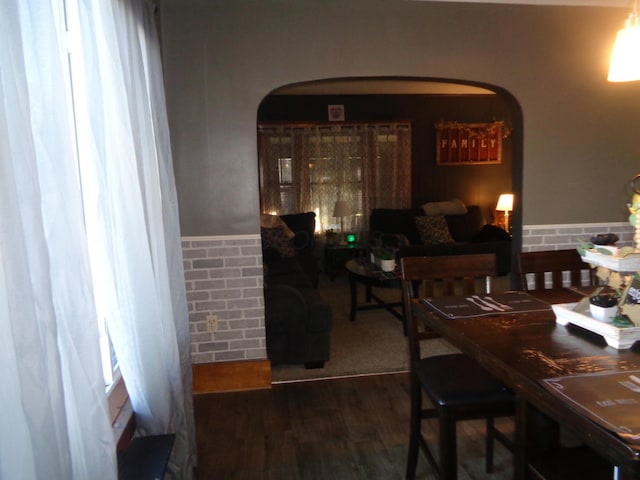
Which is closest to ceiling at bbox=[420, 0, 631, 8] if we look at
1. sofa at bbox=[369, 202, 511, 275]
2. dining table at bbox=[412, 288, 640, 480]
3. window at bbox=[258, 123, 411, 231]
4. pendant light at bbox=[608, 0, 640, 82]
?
pendant light at bbox=[608, 0, 640, 82]

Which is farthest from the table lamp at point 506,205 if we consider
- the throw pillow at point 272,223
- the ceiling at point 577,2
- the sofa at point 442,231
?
the ceiling at point 577,2

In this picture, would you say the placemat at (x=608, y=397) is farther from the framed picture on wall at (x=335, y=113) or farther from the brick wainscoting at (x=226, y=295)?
the framed picture on wall at (x=335, y=113)

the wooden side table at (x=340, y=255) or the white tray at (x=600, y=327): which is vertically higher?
the white tray at (x=600, y=327)

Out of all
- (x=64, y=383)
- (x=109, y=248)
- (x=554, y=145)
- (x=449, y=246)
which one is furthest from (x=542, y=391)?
(x=449, y=246)

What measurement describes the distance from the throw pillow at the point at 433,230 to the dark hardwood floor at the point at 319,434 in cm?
320

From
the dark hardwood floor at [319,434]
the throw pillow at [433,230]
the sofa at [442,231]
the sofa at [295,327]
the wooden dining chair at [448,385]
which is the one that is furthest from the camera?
the throw pillow at [433,230]

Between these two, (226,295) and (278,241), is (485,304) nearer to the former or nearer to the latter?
(226,295)

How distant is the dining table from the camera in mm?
955

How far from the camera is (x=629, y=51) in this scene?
1767 millimetres

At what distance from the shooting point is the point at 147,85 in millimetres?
1945

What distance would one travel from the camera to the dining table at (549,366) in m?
0.95

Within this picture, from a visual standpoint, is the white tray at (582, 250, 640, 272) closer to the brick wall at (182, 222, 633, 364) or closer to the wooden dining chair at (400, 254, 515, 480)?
the wooden dining chair at (400, 254, 515, 480)

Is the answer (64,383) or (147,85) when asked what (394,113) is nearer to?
(147,85)

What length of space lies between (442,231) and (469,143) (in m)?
1.62
